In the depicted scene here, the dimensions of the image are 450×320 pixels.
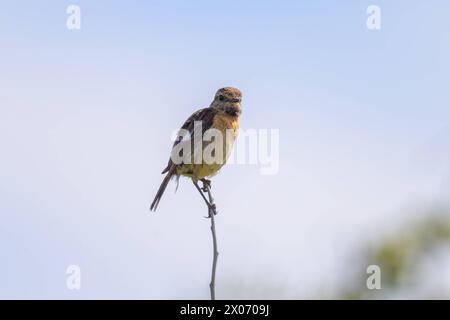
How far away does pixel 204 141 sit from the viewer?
941 cm

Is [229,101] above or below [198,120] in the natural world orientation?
above

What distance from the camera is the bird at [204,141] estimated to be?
919 cm

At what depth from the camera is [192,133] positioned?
962cm

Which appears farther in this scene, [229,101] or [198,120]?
[229,101]

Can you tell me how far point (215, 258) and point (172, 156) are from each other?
13.9 feet

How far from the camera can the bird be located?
30.1ft

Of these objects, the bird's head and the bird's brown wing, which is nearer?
the bird's brown wing

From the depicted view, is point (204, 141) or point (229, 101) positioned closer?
point (204, 141)

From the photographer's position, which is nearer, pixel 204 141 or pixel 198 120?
pixel 204 141

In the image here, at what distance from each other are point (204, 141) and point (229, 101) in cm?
74

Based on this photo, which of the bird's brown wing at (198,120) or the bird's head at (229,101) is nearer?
the bird's brown wing at (198,120)
